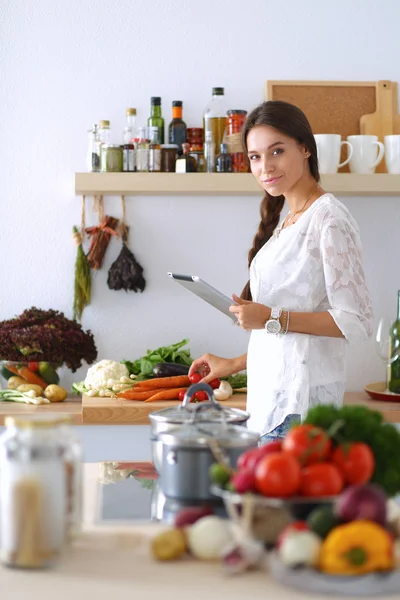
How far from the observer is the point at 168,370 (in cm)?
313

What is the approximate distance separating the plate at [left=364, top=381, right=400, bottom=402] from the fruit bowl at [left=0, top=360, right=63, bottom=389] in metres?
1.14

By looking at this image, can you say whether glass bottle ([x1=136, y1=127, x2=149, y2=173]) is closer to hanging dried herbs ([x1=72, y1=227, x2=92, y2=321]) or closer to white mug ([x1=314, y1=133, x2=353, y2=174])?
hanging dried herbs ([x1=72, y1=227, x2=92, y2=321])

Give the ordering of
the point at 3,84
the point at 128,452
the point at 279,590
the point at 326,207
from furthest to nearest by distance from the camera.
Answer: the point at 3,84
the point at 128,452
the point at 326,207
the point at 279,590

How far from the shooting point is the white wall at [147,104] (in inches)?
135

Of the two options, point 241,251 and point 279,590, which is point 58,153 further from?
point 279,590

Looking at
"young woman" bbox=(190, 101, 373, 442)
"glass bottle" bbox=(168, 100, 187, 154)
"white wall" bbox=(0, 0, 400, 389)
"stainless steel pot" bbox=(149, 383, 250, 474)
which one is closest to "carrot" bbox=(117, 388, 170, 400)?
"white wall" bbox=(0, 0, 400, 389)

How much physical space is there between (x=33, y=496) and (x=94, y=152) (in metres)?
2.32

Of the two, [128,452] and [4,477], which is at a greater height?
[4,477]

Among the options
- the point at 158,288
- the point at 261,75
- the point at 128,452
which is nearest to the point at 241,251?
the point at 158,288

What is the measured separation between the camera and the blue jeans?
221cm

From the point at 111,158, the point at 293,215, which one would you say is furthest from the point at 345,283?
the point at 111,158

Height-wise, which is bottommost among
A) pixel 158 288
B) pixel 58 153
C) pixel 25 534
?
pixel 25 534

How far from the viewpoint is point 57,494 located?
1.15 m

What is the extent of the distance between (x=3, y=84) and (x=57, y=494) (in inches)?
101
